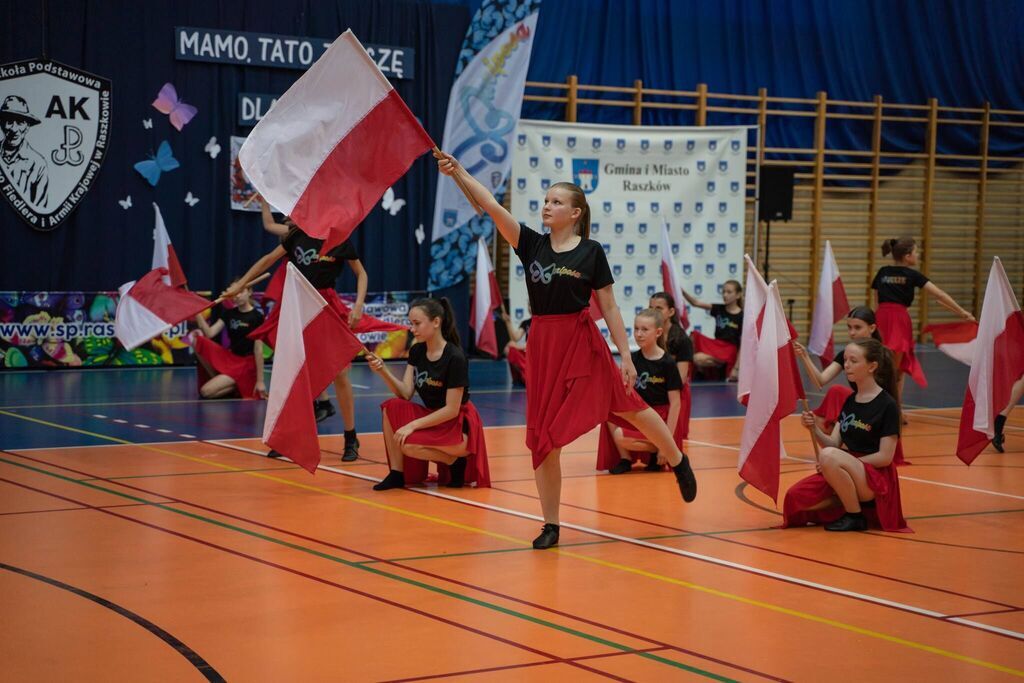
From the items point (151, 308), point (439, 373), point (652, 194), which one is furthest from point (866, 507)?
point (652, 194)

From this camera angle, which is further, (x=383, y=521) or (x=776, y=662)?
(x=383, y=521)

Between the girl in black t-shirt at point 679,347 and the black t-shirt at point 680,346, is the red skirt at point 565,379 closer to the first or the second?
the girl in black t-shirt at point 679,347

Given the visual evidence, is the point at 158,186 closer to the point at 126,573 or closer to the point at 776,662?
the point at 126,573

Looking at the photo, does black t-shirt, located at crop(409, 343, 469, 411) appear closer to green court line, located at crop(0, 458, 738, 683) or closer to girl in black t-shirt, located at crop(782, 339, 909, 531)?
green court line, located at crop(0, 458, 738, 683)

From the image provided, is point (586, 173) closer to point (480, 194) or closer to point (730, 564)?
point (480, 194)

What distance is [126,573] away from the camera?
16.1 ft

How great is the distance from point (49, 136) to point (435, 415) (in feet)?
28.2

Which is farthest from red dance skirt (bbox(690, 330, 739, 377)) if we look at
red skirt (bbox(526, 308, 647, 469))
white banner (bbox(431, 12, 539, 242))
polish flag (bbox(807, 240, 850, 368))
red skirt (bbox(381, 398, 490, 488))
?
red skirt (bbox(526, 308, 647, 469))

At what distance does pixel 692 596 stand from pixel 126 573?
7.22 feet

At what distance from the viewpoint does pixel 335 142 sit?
5879mm

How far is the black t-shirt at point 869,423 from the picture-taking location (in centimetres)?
607

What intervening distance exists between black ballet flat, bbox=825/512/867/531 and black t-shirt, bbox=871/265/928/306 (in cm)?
451

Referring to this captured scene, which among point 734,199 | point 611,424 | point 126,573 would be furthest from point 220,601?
point 734,199

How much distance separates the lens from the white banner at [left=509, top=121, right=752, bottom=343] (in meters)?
16.0
